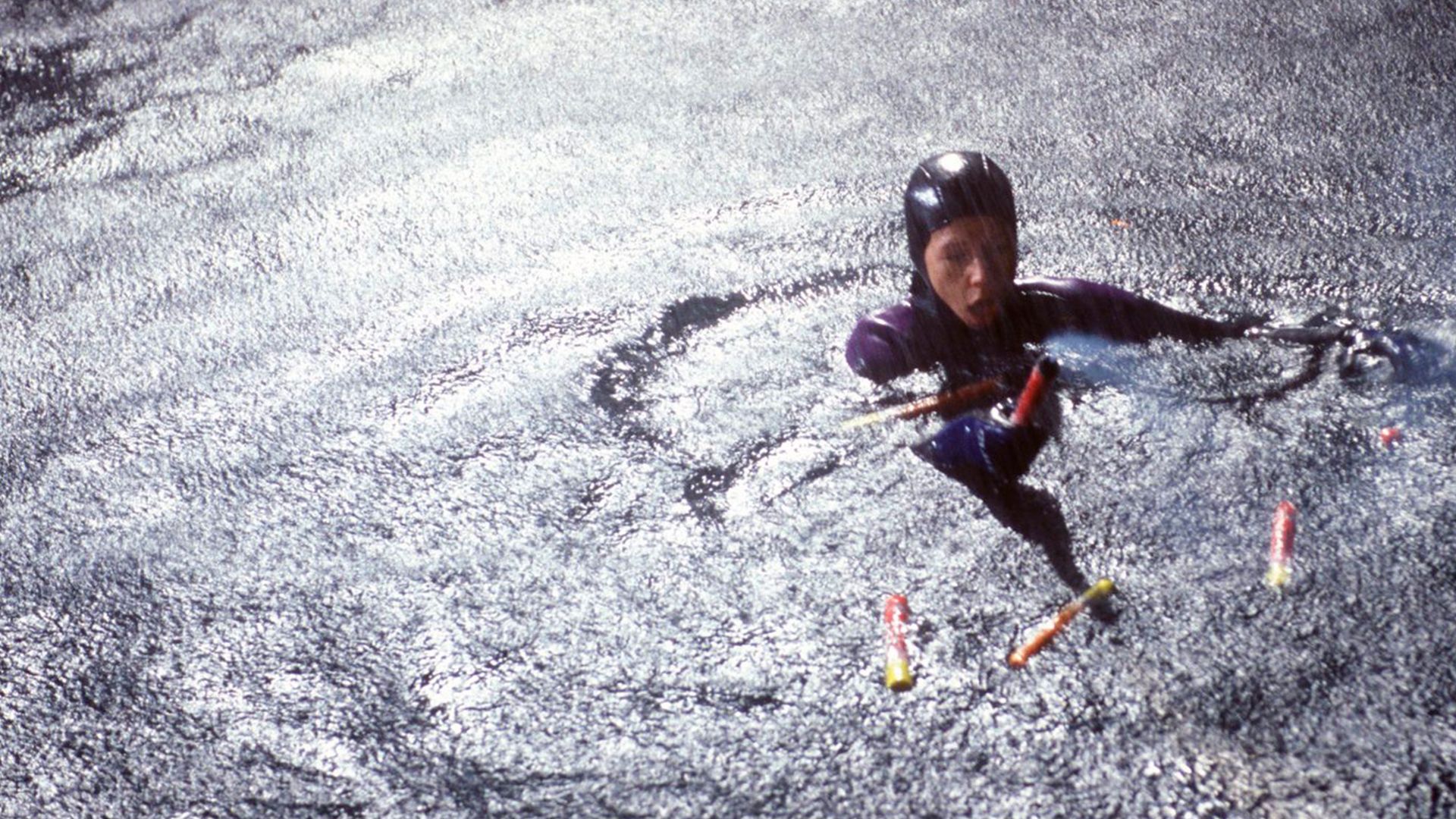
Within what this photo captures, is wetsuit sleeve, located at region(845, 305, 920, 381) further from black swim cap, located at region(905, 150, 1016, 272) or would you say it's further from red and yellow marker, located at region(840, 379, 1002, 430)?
black swim cap, located at region(905, 150, 1016, 272)

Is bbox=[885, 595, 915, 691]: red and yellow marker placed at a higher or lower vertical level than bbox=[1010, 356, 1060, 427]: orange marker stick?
lower

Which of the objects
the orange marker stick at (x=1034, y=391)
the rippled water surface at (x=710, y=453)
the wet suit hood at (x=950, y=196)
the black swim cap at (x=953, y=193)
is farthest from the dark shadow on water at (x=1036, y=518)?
the black swim cap at (x=953, y=193)

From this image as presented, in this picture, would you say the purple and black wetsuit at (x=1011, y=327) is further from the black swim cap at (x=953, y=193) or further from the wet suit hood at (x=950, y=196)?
the black swim cap at (x=953, y=193)

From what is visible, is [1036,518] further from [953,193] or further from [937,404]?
[953,193]

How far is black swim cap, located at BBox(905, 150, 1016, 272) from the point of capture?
4.09 m

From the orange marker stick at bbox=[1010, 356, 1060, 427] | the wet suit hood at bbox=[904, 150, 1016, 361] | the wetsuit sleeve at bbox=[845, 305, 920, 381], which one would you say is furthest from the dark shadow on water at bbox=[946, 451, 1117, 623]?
the wet suit hood at bbox=[904, 150, 1016, 361]

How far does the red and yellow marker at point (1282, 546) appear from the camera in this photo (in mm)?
3463

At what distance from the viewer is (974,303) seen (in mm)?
4199

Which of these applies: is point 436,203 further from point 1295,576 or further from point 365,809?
point 1295,576

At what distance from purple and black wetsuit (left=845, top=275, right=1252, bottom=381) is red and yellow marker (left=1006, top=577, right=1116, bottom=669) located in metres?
1.16

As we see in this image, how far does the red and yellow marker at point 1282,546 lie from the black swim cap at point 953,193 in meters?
1.20

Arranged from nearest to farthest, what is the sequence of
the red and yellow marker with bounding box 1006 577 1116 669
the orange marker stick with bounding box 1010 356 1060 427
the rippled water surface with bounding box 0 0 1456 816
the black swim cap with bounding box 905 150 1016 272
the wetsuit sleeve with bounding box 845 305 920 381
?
the rippled water surface with bounding box 0 0 1456 816
the red and yellow marker with bounding box 1006 577 1116 669
the orange marker stick with bounding box 1010 356 1060 427
the black swim cap with bounding box 905 150 1016 272
the wetsuit sleeve with bounding box 845 305 920 381

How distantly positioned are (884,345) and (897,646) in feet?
4.36

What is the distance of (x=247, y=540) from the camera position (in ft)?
13.3
